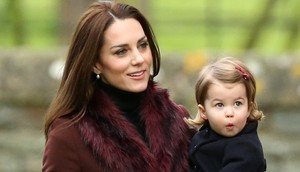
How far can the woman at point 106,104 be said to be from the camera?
4086 mm

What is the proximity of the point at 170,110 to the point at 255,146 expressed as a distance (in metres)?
0.55

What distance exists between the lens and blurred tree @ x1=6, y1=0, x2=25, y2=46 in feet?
28.8

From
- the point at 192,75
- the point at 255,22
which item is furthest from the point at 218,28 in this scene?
the point at 192,75

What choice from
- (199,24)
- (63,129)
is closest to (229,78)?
(63,129)

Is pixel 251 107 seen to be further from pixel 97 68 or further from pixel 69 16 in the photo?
pixel 69 16

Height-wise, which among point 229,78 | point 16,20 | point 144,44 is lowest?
point 16,20

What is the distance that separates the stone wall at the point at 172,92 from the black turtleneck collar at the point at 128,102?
3059 millimetres

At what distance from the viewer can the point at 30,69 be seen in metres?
7.51

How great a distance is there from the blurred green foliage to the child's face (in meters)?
4.08

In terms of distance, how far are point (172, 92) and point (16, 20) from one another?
2.09m

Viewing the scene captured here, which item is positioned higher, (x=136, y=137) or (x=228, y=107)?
(x=228, y=107)

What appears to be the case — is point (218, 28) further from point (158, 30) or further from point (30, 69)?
point (30, 69)

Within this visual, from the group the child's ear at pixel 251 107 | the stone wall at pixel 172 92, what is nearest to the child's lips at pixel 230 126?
the child's ear at pixel 251 107

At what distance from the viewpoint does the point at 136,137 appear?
421 centimetres
